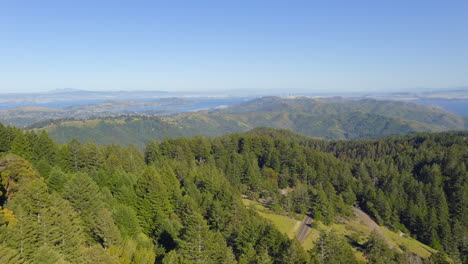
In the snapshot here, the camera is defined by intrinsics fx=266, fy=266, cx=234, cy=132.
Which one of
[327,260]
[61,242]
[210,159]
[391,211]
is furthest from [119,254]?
[391,211]

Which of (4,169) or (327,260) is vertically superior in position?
(4,169)

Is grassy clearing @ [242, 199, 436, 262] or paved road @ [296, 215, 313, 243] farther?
grassy clearing @ [242, 199, 436, 262]

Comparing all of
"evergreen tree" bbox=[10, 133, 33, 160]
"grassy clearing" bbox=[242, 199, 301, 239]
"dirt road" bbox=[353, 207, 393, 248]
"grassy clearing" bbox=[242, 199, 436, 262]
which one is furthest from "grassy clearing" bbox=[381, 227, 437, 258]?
"evergreen tree" bbox=[10, 133, 33, 160]

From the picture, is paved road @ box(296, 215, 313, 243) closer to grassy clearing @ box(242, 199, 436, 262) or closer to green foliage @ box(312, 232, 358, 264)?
grassy clearing @ box(242, 199, 436, 262)

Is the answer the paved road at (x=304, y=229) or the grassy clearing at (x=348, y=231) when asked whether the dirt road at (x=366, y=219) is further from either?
the paved road at (x=304, y=229)

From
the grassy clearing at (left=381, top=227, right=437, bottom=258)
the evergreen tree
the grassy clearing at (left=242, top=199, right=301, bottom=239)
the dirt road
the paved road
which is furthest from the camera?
the dirt road

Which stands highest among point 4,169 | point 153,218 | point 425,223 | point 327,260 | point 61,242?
point 4,169

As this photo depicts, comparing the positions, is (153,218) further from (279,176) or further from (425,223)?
(425,223)
